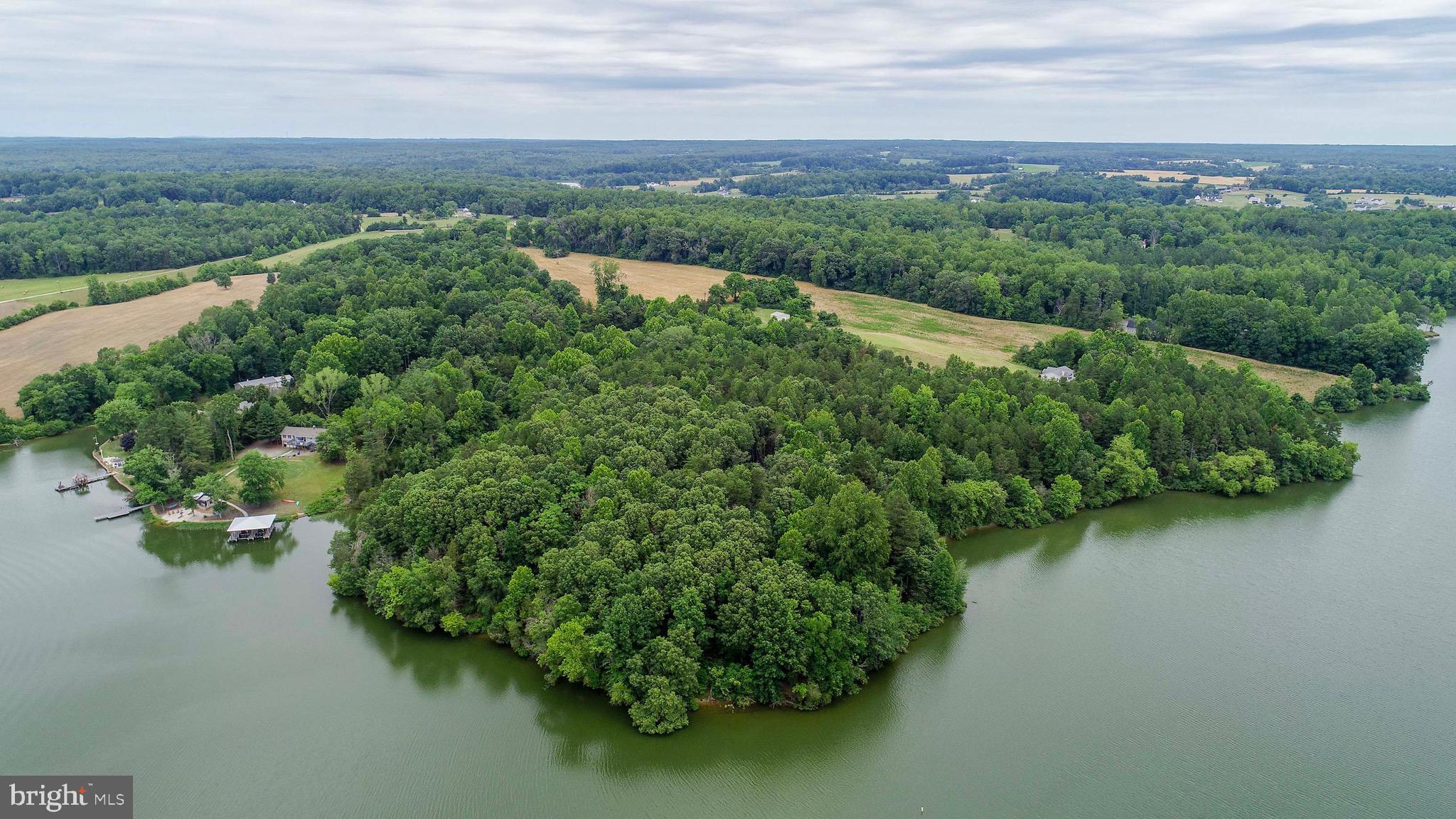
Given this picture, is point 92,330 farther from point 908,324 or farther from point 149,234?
point 908,324

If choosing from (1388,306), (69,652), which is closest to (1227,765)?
(69,652)

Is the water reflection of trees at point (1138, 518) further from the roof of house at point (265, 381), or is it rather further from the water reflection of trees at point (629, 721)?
the roof of house at point (265, 381)

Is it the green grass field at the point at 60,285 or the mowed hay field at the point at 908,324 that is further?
the green grass field at the point at 60,285

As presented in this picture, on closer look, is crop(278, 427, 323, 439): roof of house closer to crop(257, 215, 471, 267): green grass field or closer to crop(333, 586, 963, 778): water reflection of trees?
crop(333, 586, 963, 778): water reflection of trees

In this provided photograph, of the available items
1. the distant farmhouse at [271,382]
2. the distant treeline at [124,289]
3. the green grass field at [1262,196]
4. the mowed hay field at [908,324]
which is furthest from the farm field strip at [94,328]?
the green grass field at [1262,196]

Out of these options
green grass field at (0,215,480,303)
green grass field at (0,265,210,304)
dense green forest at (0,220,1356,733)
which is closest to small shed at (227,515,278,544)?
dense green forest at (0,220,1356,733)

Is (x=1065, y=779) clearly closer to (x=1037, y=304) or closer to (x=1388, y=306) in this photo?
(x=1037, y=304)

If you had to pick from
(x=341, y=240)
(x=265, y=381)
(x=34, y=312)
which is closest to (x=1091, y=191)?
(x=341, y=240)
